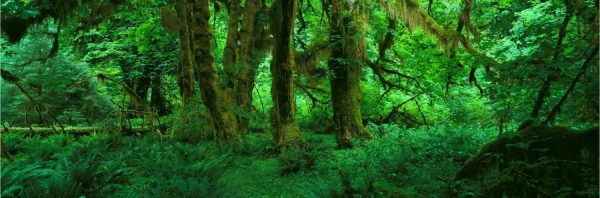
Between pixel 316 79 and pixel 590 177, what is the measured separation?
1072cm

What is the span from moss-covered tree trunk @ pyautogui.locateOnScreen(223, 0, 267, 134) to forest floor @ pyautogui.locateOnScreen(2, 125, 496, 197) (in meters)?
2.74

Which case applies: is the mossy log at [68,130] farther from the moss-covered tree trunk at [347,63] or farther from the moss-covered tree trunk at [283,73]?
the moss-covered tree trunk at [347,63]

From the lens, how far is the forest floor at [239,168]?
5168mm

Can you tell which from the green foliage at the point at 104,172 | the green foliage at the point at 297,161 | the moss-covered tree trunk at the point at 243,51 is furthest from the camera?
the moss-covered tree trunk at the point at 243,51

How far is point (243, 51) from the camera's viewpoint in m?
12.6

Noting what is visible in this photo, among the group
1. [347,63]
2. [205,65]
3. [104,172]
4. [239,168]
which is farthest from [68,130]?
[347,63]

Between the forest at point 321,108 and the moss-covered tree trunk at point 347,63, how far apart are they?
1.7 inches

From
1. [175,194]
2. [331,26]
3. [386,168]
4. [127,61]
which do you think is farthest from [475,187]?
[127,61]

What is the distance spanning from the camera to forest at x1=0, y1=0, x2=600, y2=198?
431 cm

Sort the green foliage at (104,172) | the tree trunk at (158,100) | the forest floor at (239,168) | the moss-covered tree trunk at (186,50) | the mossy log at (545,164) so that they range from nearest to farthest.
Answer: the mossy log at (545,164) < the green foliage at (104,172) < the forest floor at (239,168) < the moss-covered tree trunk at (186,50) < the tree trunk at (158,100)

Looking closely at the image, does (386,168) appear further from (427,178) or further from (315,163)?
(315,163)

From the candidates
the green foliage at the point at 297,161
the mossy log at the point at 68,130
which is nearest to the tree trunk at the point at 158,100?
the mossy log at the point at 68,130

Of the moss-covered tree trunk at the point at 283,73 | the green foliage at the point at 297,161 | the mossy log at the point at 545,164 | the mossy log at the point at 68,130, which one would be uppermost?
the moss-covered tree trunk at the point at 283,73

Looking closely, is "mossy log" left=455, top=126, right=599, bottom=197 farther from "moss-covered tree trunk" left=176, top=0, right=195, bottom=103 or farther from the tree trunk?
the tree trunk
